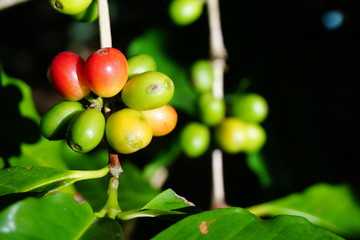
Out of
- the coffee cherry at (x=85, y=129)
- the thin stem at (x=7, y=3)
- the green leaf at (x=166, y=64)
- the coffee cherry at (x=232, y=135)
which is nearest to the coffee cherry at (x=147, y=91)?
the coffee cherry at (x=85, y=129)

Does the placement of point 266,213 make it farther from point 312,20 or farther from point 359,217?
point 312,20

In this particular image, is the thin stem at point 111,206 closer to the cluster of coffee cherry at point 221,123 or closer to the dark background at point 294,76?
the cluster of coffee cherry at point 221,123

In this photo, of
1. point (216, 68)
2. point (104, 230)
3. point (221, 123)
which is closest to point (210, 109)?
point (221, 123)

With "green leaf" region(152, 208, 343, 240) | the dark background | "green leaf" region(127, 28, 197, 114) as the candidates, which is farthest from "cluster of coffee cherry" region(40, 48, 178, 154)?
the dark background

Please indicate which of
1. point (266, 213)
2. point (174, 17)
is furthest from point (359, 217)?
point (174, 17)

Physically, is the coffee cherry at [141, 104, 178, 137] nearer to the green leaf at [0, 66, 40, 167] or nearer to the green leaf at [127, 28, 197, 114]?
the green leaf at [0, 66, 40, 167]

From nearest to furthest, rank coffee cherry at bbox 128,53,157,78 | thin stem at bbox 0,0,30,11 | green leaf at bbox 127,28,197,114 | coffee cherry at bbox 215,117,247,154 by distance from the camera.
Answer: coffee cherry at bbox 128,53,157,78
thin stem at bbox 0,0,30,11
coffee cherry at bbox 215,117,247,154
green leaf at bbox 127,28,197,114
